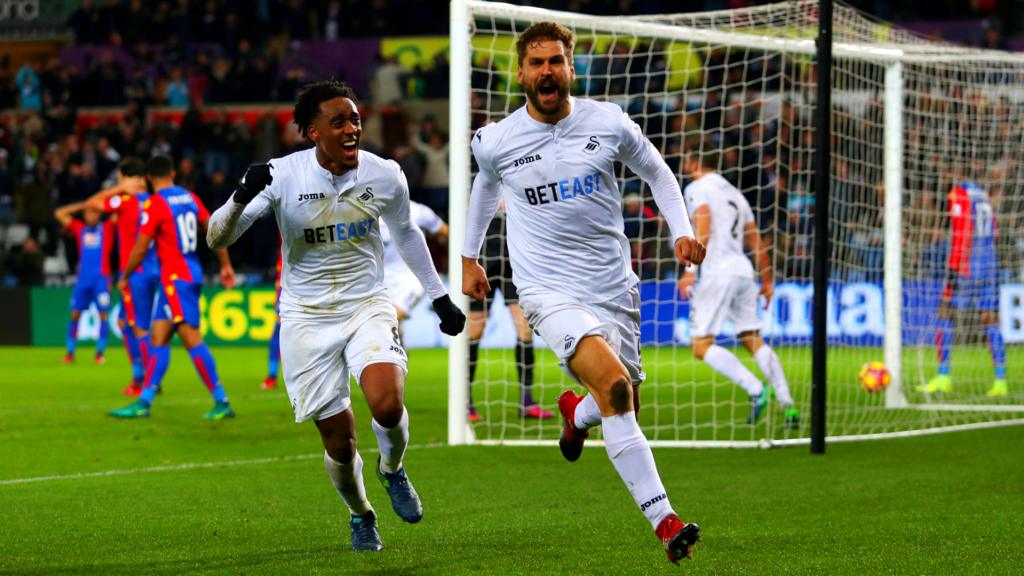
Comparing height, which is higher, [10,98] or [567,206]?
[10,98]

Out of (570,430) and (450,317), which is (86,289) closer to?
(570,430)

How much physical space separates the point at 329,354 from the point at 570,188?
128 cm

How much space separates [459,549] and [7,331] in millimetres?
19690

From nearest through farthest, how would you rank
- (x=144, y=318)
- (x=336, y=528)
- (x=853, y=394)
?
(x=336, y=528) → (x=144, y=318) → (x=853, y=394)

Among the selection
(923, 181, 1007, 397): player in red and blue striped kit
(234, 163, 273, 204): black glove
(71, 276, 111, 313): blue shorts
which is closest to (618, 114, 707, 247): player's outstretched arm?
(234, 163, 273, 204): black glove

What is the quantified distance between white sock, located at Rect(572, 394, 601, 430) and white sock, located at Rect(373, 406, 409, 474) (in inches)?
32.4

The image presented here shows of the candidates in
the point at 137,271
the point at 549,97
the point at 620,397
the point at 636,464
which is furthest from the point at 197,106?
the point at 636,464

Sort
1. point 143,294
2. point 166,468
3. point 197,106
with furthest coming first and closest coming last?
point 197,106
point 143,294
point 166,468

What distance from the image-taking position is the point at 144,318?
1373 cm

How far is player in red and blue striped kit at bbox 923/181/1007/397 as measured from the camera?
14.3 m

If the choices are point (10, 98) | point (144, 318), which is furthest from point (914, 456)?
point (10, 98)

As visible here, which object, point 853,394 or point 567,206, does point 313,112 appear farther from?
point 853,394

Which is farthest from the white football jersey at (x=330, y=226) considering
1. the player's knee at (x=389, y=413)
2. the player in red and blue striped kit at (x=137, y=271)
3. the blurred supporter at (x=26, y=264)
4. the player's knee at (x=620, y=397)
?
the blurred supporter at (x=26, y=264)

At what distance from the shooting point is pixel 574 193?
625 cm
